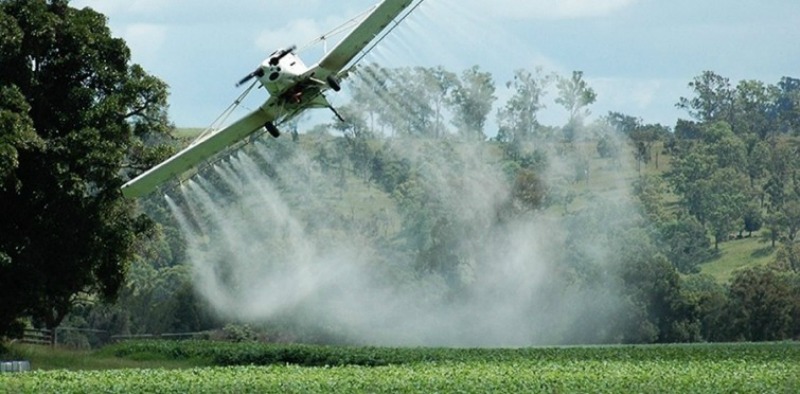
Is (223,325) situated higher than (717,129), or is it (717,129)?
(717,129)

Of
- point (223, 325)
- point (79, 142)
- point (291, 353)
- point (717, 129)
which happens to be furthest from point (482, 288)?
point (717, 129)

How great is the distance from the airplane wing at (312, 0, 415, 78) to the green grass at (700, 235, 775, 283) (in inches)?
3524

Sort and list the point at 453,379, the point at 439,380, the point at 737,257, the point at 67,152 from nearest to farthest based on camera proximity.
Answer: the point at 439,380 → the point at 453,379 → the point at 67,152 → the point at 737,257

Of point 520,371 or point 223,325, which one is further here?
point 223,325

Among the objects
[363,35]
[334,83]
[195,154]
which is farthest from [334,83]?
[195,154]

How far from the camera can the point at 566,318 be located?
101 m

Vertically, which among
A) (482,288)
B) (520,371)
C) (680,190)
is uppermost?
(680,190)

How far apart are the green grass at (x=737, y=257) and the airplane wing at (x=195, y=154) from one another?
85.6 m

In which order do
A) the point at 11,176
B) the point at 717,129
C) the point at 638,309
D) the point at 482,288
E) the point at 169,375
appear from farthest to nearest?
the point at 717,129
the point at 482,288
the point at 638,309
the point at 11,176
the point at 169,375

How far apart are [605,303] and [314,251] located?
18446 millimetres

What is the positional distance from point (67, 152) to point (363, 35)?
1324 centimetres

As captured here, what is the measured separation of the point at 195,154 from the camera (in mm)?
50438

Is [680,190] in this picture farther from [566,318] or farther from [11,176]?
[11,176]

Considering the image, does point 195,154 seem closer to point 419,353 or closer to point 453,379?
point 419,353
